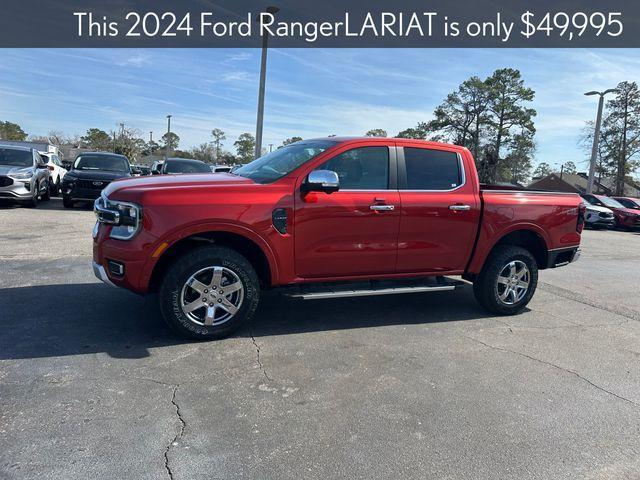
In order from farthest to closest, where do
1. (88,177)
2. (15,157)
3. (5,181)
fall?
1. (15,157)
2. (88,177)
3. (5,181)

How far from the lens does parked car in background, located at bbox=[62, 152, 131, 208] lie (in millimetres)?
12992

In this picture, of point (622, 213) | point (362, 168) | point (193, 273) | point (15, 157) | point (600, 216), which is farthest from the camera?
point (622, 213)

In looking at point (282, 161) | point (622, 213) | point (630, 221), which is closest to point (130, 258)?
point (282, 161)

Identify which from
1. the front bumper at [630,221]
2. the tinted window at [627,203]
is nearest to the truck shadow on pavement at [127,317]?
the front bumper at [630,221]

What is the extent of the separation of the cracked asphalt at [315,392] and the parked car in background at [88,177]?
7.96 meters

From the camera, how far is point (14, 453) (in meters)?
2.60

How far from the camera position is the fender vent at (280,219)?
14.4 ft

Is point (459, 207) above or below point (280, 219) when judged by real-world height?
above

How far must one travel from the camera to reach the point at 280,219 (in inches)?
174

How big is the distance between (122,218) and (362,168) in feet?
7.63

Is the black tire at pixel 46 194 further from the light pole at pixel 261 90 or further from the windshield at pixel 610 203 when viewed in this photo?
the windshield at pixel 610 203

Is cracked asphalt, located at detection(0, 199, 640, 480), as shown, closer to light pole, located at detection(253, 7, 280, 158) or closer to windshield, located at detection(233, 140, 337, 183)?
windshield, located at detection(233, 140, 337, 183)

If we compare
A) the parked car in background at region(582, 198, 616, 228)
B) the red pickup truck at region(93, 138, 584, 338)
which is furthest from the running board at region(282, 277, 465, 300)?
the parked car in background at region(582, 198, 616, 228)

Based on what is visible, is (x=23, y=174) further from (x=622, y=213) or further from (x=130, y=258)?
(x=622, y=213)
